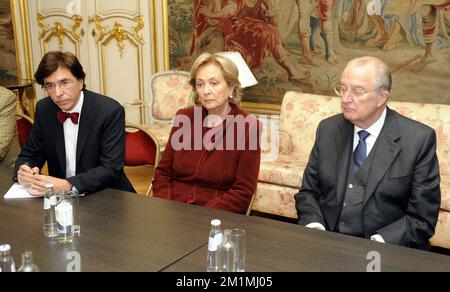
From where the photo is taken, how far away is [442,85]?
14.0 ft

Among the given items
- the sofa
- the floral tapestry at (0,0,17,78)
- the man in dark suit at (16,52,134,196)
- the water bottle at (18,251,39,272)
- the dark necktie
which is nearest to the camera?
the water bottle at (18,251,39,272)

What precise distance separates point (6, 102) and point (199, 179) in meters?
1.54

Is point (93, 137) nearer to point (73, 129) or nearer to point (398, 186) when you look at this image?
point (73, 129)

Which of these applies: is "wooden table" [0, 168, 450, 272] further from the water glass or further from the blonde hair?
the blonde hair

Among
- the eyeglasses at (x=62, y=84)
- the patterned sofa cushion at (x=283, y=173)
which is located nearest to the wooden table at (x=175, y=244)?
the eyeglasses at (x=62, y=84)

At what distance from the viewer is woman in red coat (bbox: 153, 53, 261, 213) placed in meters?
2.51

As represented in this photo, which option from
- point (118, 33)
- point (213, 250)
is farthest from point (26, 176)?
point (118, 33)

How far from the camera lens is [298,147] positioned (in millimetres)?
4289

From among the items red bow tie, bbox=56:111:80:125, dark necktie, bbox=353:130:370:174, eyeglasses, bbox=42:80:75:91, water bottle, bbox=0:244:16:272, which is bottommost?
water bottle, bbox=0:244:16:272

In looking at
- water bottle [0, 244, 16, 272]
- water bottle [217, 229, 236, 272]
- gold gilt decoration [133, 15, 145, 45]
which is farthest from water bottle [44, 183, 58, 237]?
gold gilt decoration [133, 15, 145, 45]

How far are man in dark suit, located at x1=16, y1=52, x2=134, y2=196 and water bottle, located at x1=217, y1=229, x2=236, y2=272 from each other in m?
1.04

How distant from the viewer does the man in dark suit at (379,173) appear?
2145 millimetres
